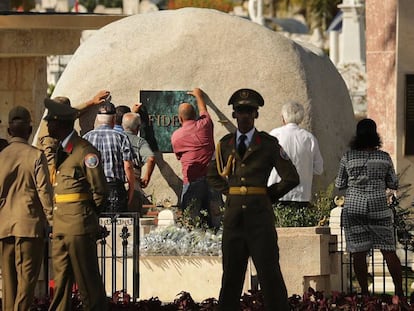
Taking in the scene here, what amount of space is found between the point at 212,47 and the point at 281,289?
24.0ft

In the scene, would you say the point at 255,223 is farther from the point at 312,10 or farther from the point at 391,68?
the point at 312,10

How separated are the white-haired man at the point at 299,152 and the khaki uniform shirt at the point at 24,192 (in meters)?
3.61

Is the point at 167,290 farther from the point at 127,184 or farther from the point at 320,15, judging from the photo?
the point at 320,15

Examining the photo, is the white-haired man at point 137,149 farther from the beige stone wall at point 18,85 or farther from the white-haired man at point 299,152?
the beige stone wall at point 18,85

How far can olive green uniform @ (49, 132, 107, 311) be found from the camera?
12.9 meters

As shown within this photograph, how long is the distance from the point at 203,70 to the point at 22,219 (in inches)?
264

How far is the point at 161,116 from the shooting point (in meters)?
19.4

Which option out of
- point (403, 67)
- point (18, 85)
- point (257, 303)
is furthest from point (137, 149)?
point (18, 85)

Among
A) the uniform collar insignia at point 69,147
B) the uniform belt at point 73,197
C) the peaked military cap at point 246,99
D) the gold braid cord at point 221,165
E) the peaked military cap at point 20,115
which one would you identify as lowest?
the uniform belt at point 73,197

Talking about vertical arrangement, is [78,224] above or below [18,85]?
below

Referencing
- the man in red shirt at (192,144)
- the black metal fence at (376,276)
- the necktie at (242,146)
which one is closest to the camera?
the necktie at (242,146)

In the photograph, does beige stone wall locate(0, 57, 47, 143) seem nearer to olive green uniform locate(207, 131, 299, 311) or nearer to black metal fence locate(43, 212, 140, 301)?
black metal fence locate(43, 212, 140, 301)

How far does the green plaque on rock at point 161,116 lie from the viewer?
1939cm

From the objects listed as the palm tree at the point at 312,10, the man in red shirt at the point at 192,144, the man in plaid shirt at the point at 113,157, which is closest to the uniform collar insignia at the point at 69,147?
the man in plaid shirt at the point at 113,157
